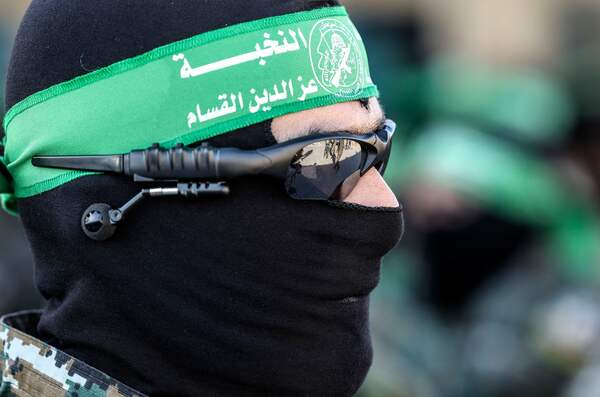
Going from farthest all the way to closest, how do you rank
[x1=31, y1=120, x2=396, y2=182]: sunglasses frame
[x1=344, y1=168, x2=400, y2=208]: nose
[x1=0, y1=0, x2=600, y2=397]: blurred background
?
[x1=0, y1=0, x2=600, y2=397]: blurred background < [x1=344, y1=168, x2=400, y2=208]: nose < [x1=31, y1=120, x2=396, y2=182]: sunglasses frame

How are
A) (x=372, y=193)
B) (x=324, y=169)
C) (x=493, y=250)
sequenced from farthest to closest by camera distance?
(x=493, y=250), (x=372, y=193), (x=324, y=169)

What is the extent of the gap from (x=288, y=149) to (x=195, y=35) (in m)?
0.34

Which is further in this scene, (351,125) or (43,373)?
(351,125)

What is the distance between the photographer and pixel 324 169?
257cm

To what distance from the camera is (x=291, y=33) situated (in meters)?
2.57

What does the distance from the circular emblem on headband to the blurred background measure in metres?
3.53

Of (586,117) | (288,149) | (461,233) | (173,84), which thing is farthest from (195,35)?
A: (586,117)

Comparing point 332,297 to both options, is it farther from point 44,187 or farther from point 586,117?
point 586,117

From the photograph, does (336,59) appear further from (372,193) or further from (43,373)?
(43,373)

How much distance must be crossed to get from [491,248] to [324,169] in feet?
16.6

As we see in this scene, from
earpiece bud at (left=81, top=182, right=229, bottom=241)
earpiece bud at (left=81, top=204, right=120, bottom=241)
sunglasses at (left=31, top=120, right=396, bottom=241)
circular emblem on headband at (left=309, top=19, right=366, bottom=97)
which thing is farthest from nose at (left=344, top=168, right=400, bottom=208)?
earpiece bud at (left=81, top=204, right=120, bottom=241)

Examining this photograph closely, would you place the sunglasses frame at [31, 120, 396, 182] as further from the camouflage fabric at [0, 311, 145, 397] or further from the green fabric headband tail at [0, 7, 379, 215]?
the camouflage fabric at [0, 311, 145, 397]

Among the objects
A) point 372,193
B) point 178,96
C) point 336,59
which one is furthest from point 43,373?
point 336,59

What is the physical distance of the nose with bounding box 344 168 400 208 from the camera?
8.76 ft
